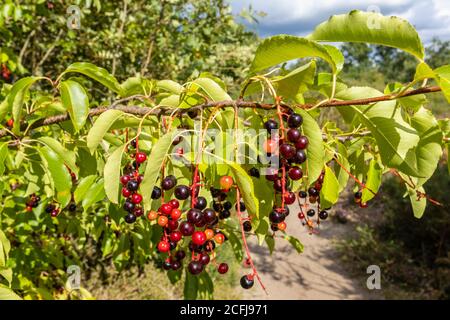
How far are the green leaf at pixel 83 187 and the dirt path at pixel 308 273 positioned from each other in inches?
189

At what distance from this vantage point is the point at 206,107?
1165 mm

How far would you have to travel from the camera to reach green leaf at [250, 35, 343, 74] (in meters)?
0.91

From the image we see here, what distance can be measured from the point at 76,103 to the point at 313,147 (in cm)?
80

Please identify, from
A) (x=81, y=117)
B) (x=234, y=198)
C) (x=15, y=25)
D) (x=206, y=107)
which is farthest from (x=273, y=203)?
(x=15, y=25)

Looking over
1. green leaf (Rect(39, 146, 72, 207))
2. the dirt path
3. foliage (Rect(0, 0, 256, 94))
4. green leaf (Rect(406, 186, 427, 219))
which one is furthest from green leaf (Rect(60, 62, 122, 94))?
the dirt path

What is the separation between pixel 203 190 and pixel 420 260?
25.9 feet

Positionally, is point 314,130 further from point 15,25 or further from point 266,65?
point 15,25

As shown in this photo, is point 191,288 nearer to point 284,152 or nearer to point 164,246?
point 164,246

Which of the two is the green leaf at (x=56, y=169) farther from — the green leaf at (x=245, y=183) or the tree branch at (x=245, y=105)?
the green leaf at (x=245, y=183)

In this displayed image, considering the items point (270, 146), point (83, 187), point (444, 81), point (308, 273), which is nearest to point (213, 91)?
point (270, 146)

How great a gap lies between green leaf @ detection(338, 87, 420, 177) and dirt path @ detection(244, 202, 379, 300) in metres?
5.26

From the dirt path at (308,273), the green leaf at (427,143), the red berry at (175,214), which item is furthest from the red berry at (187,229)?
the dirt path at (308,273)

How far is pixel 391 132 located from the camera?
3.28 ft
